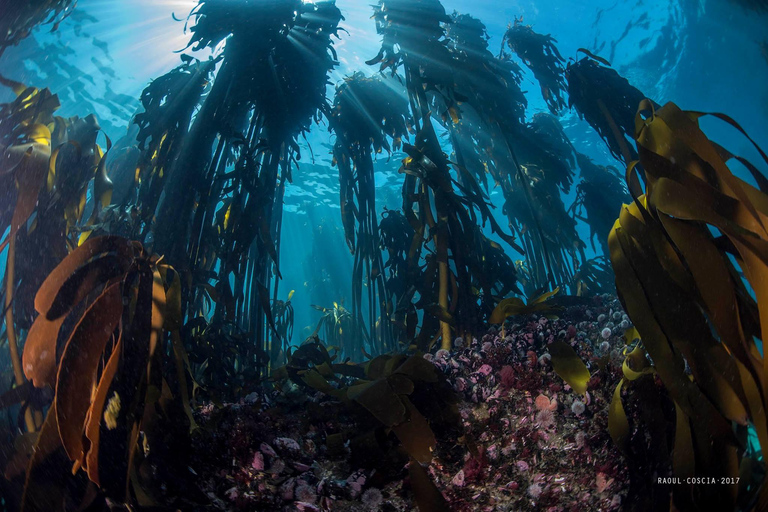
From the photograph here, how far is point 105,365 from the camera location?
140 cm

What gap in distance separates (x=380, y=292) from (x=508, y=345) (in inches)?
102

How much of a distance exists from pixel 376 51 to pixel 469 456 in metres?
6.74

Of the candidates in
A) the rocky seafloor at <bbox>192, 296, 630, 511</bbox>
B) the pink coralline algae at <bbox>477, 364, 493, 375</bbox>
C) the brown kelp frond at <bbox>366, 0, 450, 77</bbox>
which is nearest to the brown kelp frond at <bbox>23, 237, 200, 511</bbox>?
the rocky seafloor at <bbox>192, 296, 630, 511</bbox>

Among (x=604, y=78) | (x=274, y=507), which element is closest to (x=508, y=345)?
(x=274, y=507)

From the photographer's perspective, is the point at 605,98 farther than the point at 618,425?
Yes

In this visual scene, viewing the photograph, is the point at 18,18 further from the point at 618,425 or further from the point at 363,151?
the point at 618,425

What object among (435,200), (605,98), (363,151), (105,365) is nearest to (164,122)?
(363,151)

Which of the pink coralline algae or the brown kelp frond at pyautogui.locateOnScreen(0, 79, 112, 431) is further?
the brown kelp frond at pyautogui.locateOnScreen(0, 79, 112, 431)

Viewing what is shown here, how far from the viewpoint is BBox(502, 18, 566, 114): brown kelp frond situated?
5.76 metres

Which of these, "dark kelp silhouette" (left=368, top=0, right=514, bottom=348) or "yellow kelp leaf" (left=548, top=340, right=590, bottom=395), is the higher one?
"dark kelp silhouette" (left=368, top=0, right=514, bottom=348)

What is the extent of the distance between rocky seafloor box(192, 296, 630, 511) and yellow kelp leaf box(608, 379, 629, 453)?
91 millimetres

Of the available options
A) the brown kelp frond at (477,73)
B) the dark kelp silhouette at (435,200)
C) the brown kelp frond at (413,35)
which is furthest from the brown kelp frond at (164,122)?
the brown kelp frond at (477,73)

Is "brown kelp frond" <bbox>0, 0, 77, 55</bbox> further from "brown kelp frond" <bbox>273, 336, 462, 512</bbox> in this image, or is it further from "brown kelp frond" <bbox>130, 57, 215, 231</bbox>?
"brown kelp frond" <bbox>273, 336, 462, 512</bbox>

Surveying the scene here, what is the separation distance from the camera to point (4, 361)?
4012mm
